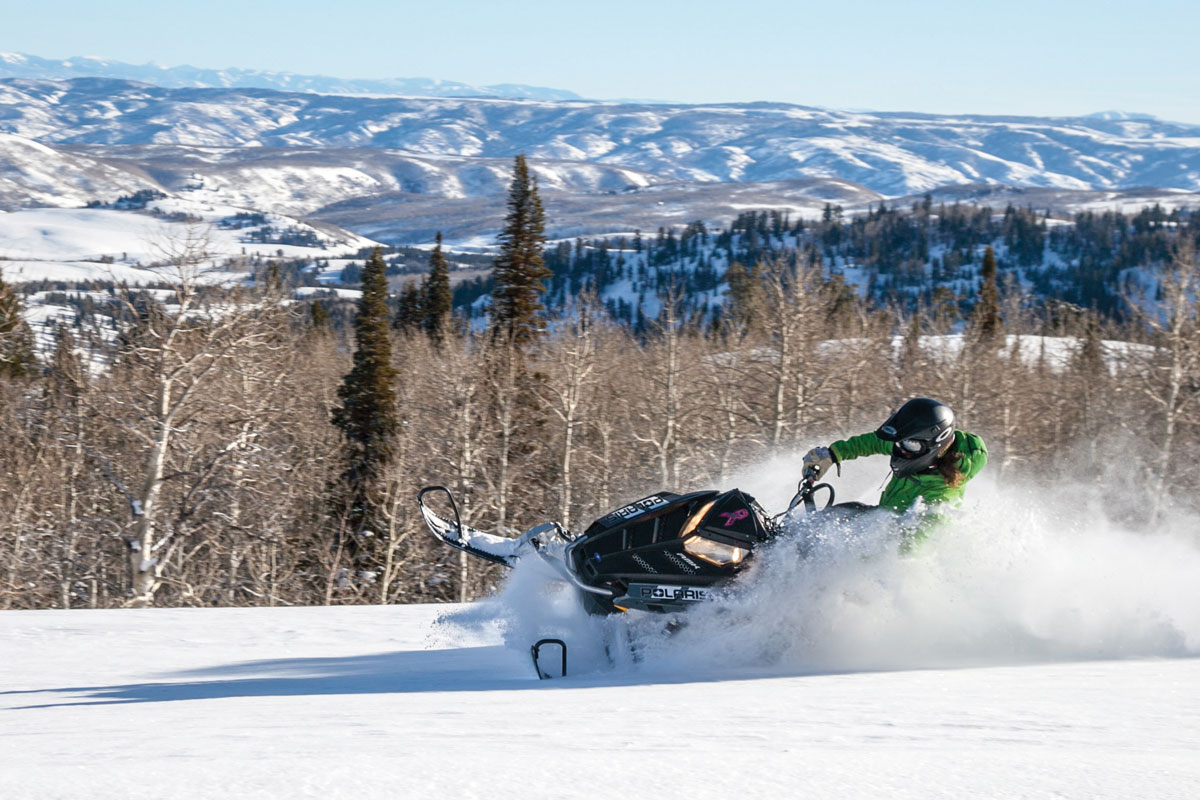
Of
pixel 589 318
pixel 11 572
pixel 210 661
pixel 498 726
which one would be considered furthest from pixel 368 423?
pixel 498 726

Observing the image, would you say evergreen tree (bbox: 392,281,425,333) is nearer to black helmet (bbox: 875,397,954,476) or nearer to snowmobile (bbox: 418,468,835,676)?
snowmobile (bbox: 418,468,835,676)

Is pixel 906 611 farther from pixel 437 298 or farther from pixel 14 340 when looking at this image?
pixel 437 298

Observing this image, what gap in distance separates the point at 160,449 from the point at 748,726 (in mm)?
17108

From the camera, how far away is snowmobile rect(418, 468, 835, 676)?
21.8 feet

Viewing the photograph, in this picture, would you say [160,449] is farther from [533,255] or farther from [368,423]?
[533,255]

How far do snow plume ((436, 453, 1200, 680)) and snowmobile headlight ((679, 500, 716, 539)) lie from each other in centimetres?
41

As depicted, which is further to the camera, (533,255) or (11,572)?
(533,255)

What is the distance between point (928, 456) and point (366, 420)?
1390 inches

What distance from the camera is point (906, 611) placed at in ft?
21.7

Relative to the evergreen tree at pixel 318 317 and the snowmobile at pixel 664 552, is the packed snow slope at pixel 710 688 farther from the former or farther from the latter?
the evergreen tree at pixel 318 317

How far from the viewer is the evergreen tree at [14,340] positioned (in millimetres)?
33384

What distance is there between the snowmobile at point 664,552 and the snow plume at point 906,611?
14 cm

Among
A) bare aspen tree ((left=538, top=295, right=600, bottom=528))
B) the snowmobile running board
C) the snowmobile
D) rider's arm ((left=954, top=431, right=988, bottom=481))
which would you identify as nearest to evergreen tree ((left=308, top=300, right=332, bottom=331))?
bare aspen tree ((left=538, top=295, right=600, bottom=528))

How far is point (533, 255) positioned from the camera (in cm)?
4566
